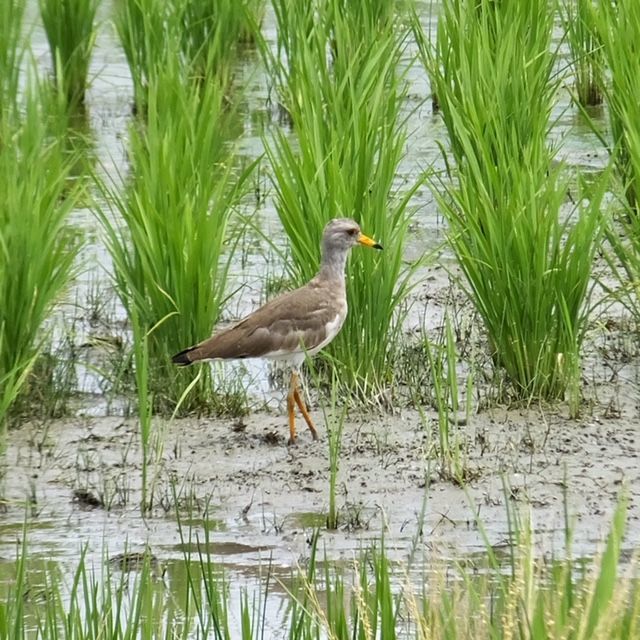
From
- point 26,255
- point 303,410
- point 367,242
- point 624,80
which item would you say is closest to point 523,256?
point 367,242

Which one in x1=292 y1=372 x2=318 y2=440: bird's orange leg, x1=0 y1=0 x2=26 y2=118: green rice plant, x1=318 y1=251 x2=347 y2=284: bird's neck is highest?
x1=0 y1=0 x2=26 y2=118: green rice plant

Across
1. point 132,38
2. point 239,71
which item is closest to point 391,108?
point 132,38

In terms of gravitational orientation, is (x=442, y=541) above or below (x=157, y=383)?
below

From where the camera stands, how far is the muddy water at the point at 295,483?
500 cm

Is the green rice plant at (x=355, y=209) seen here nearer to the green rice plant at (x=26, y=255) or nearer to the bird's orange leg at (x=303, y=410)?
the bird's orange leg at (x=303, y=410)

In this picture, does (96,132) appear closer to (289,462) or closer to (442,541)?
(289,462)

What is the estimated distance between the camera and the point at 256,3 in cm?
1172

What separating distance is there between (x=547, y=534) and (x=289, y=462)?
3.95ft

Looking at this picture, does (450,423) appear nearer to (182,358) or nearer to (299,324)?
(299,324)

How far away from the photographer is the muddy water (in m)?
5.00

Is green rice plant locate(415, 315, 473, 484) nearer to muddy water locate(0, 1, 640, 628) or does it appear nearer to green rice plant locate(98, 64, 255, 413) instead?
muddy water locate(0, 1, 640, 628)

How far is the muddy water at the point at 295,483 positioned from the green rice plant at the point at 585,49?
1936mm

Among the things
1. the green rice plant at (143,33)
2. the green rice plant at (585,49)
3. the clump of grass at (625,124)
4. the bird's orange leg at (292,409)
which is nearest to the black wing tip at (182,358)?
the bird's orange leg at (292,409)

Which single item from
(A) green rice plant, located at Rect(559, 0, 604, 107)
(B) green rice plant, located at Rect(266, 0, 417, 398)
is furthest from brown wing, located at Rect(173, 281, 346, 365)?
(A) green rice plant, located at Rect(559, 0, 604, 107)
